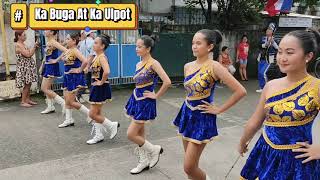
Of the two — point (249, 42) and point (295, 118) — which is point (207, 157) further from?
point (249, 42)

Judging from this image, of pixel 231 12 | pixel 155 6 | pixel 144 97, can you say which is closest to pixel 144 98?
pixel 144 97

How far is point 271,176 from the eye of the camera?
106 inches

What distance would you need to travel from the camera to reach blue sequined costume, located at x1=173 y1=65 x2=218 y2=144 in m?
3.78

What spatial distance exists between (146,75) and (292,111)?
2514 mm

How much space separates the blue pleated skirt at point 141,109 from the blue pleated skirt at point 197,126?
0.96 m

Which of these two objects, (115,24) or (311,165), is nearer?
(311,165)

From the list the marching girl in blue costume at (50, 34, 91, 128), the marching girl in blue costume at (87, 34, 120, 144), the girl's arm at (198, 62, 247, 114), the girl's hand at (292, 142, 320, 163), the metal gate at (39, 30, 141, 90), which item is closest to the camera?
the girl's hand at (292, 142, 320, 163)

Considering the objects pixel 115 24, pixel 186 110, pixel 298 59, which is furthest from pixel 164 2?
pixel 298 59

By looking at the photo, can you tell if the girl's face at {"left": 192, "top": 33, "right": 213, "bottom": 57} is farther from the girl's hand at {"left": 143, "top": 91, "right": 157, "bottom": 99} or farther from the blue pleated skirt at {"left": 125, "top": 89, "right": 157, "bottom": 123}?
the blue pleated skirt at {"left": 125, "top": 89, "right": 157, "bottom": 123}

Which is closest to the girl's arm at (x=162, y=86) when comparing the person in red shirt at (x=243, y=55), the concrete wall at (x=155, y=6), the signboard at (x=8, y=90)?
the signboard at (x=8, y=90)

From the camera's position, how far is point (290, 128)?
262 centimetres

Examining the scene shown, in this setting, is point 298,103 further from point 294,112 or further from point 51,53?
point 51,53

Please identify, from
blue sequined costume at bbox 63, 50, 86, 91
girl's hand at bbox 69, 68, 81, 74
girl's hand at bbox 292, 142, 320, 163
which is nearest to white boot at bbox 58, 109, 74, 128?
blue sequined costume at bbox 63, 50, 86, 91

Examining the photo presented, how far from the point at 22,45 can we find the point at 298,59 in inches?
281
